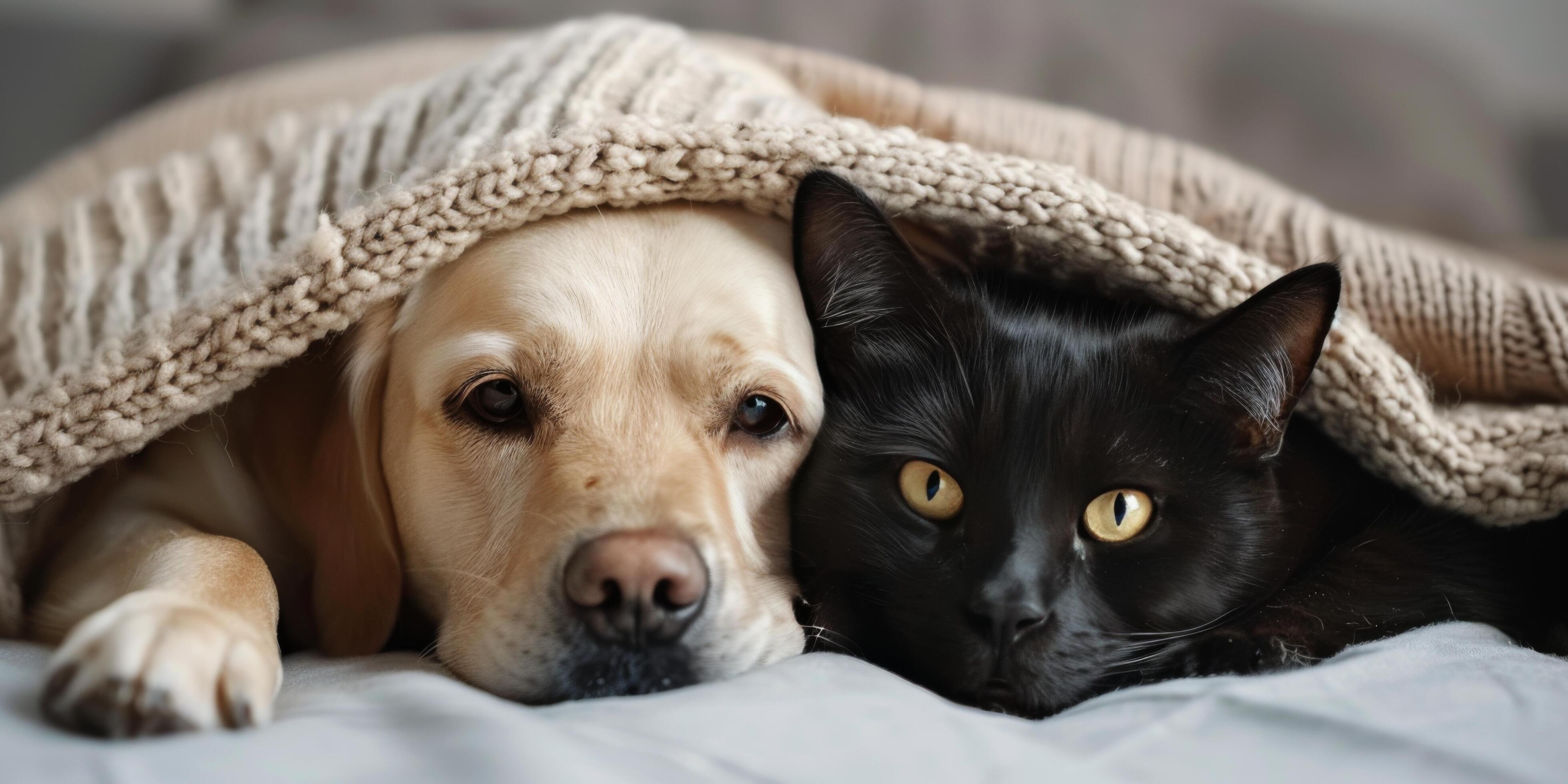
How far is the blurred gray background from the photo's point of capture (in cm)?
275

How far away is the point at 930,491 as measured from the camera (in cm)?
124

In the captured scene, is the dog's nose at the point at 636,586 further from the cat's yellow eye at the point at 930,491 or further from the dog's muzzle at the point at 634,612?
the cat's yellow eye at the point at 930,491

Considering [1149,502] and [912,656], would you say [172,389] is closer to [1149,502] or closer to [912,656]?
[912,656]

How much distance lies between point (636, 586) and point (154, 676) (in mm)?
423

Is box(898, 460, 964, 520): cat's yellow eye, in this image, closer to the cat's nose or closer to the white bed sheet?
the cat's nose

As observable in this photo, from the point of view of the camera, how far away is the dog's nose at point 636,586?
1061mm

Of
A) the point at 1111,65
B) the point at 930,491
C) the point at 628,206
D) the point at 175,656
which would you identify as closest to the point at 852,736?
the point at 930,491

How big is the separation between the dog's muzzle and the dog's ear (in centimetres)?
35

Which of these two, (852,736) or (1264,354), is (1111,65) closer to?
(1264,354)

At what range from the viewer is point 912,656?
3.85 feet

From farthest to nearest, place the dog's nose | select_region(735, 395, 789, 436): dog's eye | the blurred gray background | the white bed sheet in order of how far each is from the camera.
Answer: the blurred gray background → select_region(735, 395, 789, 436): dog's eye → the dog's nose → the white bed sheet

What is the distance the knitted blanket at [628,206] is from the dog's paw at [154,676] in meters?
0.38

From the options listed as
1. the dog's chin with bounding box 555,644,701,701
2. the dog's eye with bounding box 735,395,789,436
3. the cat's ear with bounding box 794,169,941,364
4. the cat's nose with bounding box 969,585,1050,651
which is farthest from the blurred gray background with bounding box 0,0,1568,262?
the dog's chin with bounding box 555,644,701,701

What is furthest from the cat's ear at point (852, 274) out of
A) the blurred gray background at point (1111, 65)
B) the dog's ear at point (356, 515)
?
the blurred gray background at point (1111, 65)
